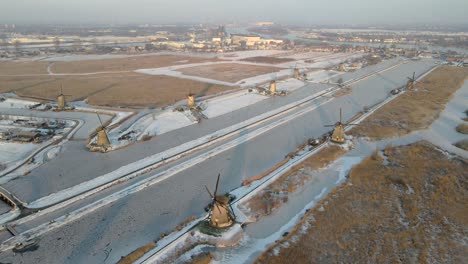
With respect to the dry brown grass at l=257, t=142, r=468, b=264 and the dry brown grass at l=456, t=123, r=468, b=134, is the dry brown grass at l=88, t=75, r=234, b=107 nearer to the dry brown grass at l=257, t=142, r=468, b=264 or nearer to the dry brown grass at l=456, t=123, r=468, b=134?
the dry brown grass at l=257, t=142, r=468, b=264

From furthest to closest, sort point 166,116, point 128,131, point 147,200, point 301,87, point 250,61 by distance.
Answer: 1. point 250,61
2. point 301,87
3. point 166,116
4. point 128,131
5. point 147,200

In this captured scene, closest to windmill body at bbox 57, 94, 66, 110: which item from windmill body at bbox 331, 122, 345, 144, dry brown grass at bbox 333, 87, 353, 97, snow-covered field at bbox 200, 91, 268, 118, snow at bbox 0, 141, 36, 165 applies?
snow at bbox 0, 141, 36, 165

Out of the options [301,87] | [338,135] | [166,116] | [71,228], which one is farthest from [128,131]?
[301,87]

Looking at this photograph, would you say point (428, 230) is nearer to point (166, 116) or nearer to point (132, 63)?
point (166, 116)

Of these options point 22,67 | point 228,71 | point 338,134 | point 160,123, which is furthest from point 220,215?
point 22,67

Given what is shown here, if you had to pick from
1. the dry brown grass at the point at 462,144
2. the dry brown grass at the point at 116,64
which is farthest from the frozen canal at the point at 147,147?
the dry brown grass at the point at 116,64

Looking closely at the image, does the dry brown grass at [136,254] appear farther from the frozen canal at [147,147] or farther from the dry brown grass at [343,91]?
the dry brown grass at [343,91]
